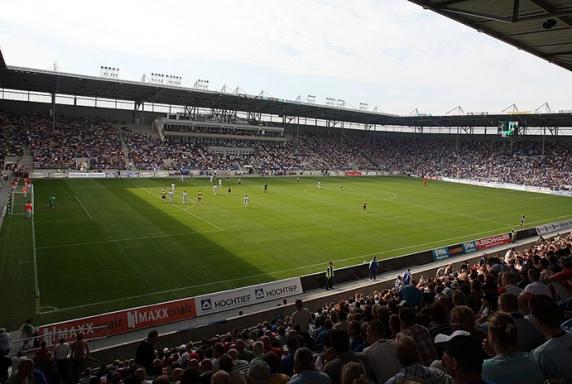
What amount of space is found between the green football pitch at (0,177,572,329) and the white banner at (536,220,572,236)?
2.71 metres

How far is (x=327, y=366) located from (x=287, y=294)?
14818 millimetres

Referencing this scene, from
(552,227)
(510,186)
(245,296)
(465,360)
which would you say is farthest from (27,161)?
(510,186)

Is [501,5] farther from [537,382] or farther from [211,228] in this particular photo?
[211,228]

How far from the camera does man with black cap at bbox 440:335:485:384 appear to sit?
3.59m

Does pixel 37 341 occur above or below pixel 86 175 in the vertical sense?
below

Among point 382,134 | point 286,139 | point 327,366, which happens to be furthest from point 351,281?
point 382,134

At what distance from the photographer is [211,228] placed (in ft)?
105

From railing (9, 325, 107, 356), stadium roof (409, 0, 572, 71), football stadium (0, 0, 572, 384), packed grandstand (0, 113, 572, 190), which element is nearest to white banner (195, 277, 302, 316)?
football stadium (0, 0, 572, 384)

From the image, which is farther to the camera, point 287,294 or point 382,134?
point 382,134

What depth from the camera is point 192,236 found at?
2933 centimetres

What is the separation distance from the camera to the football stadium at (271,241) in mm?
5953

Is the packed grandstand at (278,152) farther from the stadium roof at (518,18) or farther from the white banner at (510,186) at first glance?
the stadium roof at (518,18)

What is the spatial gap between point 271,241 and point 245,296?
10533mm

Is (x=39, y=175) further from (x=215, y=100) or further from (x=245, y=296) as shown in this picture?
(x=245, y=296)
